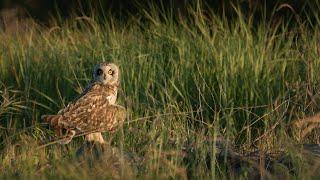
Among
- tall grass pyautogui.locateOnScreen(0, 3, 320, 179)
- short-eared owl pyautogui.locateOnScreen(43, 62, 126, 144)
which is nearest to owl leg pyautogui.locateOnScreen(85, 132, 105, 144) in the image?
short-eared owl pyautogui.locateOnScreen(43, 62, 126, 144)

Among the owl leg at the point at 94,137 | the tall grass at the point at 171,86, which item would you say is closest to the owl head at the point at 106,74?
the tall grass at the point at 171,86

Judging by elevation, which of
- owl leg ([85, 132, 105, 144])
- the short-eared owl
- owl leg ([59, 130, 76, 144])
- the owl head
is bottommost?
owl leg ([85, 132, 105, 144])

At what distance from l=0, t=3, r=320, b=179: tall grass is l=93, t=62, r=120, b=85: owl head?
0.53ft

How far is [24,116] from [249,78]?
196 cm

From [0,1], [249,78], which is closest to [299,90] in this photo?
[249,78]

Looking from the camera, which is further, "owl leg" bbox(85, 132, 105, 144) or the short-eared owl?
"owl leg" bbox(85, 132, 105, 144)

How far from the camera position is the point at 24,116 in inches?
331

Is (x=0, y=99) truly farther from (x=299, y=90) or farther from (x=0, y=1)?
(x=0, y=1)

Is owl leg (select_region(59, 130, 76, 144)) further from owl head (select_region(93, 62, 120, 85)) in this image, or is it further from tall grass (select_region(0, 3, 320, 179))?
owl head (select_region(93, 62, 120, 85))

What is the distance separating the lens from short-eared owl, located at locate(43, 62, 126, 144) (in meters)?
6.69

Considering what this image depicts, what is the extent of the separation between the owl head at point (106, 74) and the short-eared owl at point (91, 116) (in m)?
0.05

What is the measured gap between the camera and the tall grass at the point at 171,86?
7043 millimetres

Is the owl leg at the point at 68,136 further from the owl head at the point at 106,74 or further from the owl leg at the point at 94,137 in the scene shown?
the owl head at the point at 106,74

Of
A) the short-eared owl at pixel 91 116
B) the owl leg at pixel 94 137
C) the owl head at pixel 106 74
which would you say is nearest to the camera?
the short-eared owl at pixel 91 116
